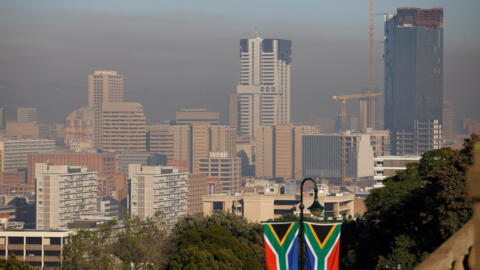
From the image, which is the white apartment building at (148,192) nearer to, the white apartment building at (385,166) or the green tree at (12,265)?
the white apartment building at (385,166)

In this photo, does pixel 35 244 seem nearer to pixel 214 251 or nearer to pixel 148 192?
pixel 148 192

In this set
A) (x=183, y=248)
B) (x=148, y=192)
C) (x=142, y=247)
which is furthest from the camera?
(x=148, y=192)

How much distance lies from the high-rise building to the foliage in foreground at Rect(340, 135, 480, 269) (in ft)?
466

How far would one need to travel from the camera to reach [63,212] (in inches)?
7032

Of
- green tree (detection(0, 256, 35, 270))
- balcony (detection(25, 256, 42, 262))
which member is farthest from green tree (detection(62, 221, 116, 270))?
balcony (detection(25, 256, 42, 262))

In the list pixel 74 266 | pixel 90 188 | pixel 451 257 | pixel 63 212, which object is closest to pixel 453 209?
pixel 451 257

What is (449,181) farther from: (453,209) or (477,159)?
(477,159)

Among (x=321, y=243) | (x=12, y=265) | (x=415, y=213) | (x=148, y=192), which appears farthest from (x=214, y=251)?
(x=148, y=192)

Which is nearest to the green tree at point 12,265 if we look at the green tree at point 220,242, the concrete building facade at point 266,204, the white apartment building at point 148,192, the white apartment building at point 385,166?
the green tree at point 220,242

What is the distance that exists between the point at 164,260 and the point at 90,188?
154792 millimetres

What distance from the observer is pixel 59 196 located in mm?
177000

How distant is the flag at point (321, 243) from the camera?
15.0 meters

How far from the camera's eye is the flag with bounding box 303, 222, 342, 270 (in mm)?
15016

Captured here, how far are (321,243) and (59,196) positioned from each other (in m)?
166
